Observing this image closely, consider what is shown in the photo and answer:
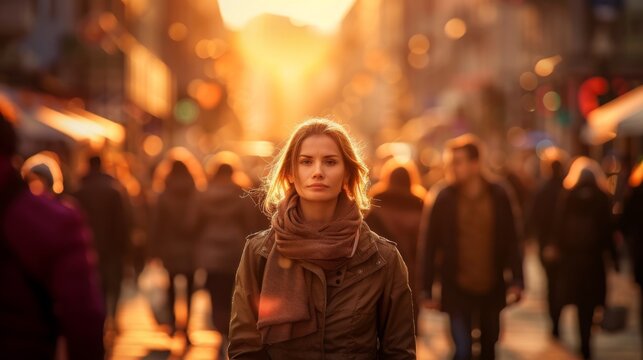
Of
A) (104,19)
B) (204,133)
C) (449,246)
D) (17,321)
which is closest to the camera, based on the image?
(17,321)

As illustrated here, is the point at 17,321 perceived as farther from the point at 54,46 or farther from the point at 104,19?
the point at 104,19

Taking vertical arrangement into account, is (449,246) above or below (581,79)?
below

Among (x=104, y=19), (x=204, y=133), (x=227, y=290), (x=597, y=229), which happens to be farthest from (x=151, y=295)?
(x=204, y=133)

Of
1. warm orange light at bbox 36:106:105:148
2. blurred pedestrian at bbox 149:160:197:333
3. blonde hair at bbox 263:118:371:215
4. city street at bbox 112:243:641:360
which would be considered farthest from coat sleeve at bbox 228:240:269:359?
warm orange light at bbox 36:106:105:148

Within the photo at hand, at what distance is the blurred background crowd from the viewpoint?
1294cm

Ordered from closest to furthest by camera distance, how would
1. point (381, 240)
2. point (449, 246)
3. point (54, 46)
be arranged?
point (381, 240), point (449, 246), point (54, 46)

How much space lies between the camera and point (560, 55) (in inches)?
1704

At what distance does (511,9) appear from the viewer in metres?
57.6

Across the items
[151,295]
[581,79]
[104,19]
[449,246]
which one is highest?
[104,19]

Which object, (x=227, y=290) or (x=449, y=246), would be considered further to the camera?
(x=227, y=290)

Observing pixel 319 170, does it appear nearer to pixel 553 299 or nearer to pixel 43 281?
pixel 43 281

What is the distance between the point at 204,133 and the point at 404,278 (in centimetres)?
9867

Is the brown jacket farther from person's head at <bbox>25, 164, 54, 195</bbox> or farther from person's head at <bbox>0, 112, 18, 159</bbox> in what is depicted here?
person's head at <bbox>25, 164, 54, 195</bbox>

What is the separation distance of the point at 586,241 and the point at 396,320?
8.24 meters
